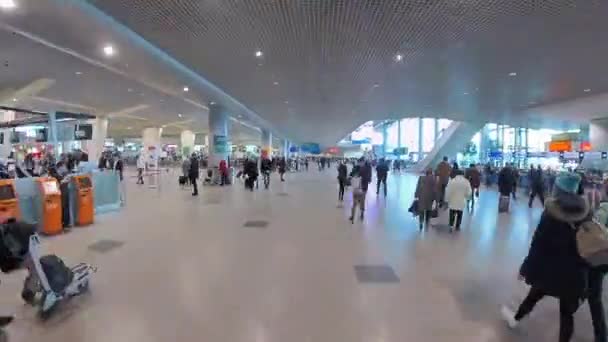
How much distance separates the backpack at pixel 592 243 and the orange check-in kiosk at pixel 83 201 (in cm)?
896

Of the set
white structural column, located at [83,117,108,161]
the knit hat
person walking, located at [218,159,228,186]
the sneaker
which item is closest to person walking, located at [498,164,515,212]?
the sneaker

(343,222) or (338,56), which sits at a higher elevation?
(338,56)

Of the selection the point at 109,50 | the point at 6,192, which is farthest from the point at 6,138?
the point at 6,192

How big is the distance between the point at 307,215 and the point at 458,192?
402 cm

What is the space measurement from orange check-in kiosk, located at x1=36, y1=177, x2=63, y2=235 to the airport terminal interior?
1.1 inches

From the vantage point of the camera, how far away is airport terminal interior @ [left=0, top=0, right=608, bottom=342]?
141 inches

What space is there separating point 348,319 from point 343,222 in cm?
Result: 581

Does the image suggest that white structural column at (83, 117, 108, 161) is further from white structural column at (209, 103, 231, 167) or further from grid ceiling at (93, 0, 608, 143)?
grid ceiling at (93, 0, 608, 143)

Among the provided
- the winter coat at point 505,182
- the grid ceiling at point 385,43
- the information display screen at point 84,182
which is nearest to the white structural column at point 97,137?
the grid ceiling at point 385,43

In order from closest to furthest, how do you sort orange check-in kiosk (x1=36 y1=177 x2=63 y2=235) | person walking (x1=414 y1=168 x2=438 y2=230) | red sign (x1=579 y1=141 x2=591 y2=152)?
orange check-in kiosk (x1=36 y1=177 x2=63 y2=235), person walking (x1=414 y1=168 x2=438 y2=230), red sign (x1=579 y1=141 x2=591 y2=152)

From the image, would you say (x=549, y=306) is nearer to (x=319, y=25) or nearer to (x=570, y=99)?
(x=319, y=25)

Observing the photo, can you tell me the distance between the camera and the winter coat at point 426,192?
8.44 m

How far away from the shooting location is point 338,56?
42.6 feet

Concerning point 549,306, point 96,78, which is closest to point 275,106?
point 96,78
